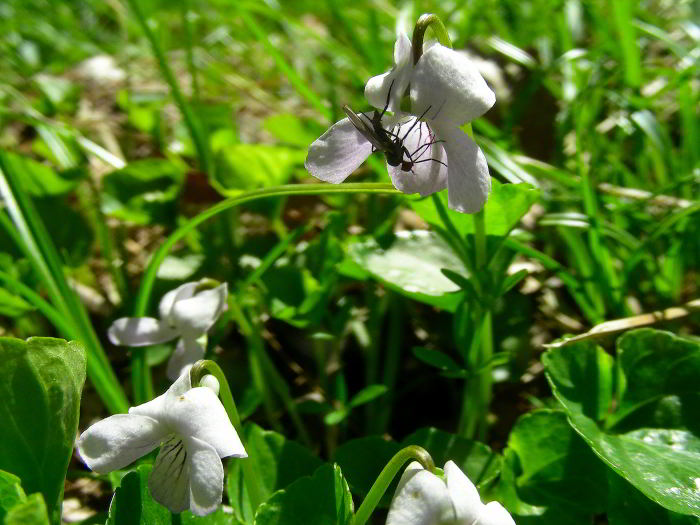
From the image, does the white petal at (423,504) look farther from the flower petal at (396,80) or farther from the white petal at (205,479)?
the flower petal at (396,80)

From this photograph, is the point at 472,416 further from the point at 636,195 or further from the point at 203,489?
the point at 636,195

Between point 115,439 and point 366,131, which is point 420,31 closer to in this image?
point 366,131

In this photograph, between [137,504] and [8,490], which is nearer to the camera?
[8,490]

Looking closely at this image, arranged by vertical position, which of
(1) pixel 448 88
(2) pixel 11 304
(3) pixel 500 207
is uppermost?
(1) pixel 448 88

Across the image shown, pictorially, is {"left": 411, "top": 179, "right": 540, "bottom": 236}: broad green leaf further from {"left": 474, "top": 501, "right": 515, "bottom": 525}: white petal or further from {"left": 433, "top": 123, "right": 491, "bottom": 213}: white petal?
{"left": 474, "top": 501, "right": 515, "bottom": 525}: white petal

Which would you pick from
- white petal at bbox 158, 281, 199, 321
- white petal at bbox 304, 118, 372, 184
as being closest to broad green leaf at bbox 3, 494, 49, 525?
white petal at bbox 304, 118, 372, 184

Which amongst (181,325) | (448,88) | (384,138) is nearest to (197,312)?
(181,325)

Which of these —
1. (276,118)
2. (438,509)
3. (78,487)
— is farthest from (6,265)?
(438,509)

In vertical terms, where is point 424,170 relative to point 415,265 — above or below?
above
